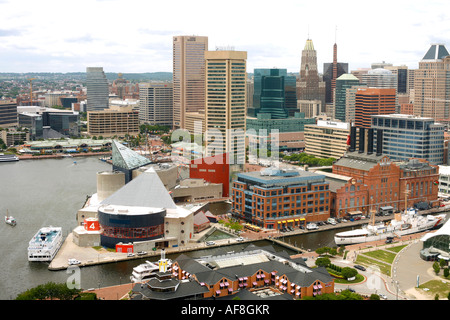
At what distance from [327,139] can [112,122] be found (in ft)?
124

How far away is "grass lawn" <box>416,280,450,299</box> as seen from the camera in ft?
78.8

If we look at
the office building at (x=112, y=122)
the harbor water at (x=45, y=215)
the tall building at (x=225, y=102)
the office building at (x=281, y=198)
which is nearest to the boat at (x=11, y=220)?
the harbor water at (x=45, y=215)

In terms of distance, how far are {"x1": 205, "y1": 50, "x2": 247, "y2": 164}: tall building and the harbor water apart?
12636 mm

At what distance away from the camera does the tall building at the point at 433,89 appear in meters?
89.0

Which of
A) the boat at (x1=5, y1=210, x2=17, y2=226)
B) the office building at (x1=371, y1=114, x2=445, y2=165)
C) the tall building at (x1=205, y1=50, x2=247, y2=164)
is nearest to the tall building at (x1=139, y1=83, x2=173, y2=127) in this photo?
the tall building at (x1=205, y1=50, x2=247, y2=164)

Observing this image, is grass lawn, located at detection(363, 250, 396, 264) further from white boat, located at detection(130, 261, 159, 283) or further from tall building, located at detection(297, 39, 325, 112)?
tall building, located at detection(297, 39, 325, 112)

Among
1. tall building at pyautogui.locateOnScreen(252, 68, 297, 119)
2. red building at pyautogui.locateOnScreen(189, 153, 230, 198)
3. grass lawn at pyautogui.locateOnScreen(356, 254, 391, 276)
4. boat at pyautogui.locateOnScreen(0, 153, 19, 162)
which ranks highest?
tall building at pyautogui.locateOnScreen(252, 68, 297, 119)

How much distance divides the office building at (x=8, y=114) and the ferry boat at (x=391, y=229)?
77331mm

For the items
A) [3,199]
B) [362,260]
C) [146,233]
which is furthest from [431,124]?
[3,199]

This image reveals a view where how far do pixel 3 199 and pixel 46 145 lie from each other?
111 ft

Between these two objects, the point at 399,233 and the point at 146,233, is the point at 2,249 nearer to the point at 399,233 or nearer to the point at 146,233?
the point at 146,233

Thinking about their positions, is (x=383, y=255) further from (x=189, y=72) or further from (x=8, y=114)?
(x=8, y=114)

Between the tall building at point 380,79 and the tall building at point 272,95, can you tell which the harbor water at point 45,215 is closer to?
the tall building at point 272,95

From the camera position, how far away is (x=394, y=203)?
41.3m
